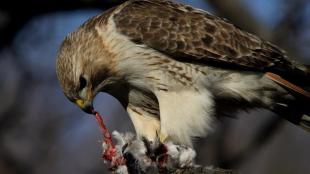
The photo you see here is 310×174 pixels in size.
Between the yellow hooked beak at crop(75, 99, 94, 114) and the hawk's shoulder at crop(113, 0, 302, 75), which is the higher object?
the hawk's shoulder at crop(113, 0, 302, 75)

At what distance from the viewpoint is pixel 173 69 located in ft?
28.0

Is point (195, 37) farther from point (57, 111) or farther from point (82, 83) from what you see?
point (57, 111)

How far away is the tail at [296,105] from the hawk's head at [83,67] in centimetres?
149

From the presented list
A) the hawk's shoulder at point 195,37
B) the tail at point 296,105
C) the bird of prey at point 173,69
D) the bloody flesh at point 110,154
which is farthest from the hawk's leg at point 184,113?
the bloody flesh at point 110,154

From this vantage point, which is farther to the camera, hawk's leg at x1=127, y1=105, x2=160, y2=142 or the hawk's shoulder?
hawk's leg at x1=127, y1=105, x2=160, y2=142

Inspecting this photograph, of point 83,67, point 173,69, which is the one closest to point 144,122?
point 173,69

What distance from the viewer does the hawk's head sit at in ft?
27.7

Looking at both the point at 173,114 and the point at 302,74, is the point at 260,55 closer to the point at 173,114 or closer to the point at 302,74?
the point at 302,74

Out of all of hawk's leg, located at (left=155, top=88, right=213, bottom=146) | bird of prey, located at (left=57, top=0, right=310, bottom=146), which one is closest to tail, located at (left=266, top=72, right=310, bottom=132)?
bird of prey, located at (left=57, top=0, right=310, bottom=146)

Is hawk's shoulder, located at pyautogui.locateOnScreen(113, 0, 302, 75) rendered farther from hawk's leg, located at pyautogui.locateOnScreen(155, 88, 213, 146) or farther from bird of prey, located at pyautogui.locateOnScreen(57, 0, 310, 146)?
hawk's leg, located at pyautogui.locateOnScreen(155, 88, 213, 146)

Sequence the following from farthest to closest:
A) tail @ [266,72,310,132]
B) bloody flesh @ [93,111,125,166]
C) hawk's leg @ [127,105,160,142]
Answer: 1. hawk's leg @ [127,105,160,142]
2. tail @ [266,72,310,132]
3. bloody flesh @ [93,111,125,166]

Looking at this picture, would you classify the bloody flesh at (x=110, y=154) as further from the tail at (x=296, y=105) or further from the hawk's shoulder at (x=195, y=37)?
the tail at (x=296, y=105)

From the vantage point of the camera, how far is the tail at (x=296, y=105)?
877 cm

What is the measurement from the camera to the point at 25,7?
13.3 metres
